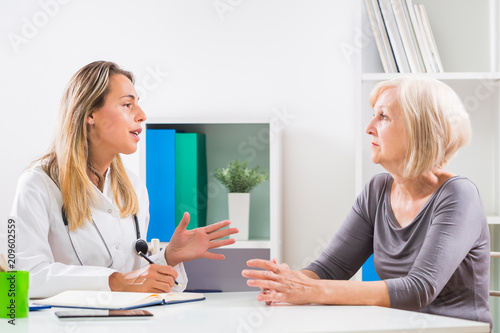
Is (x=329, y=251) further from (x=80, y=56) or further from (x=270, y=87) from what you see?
(x=80, y=56)

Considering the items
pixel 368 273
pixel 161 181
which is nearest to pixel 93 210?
pixel 161 181

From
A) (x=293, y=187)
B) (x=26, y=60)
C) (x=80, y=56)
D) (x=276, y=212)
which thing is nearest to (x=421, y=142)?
(x=276, y=212)

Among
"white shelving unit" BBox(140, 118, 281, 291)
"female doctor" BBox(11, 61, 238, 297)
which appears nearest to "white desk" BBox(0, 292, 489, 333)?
"female doctor" BBox(11, 61, 238, 297)

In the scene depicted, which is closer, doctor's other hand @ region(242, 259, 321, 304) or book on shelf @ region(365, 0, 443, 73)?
doctor's other hand @ region(242, 259, 321, 304)

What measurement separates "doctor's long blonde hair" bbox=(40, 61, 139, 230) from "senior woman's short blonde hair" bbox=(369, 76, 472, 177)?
3.21 feet

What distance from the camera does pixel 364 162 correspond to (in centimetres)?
269

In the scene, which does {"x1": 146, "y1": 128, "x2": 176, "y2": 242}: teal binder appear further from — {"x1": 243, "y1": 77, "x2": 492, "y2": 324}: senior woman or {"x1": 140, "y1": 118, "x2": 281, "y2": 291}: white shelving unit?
{"x1": 243, "y1": 77, "x2": 492, "y2": 324}: senior woman

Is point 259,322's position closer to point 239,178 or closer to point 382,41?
point 239,178

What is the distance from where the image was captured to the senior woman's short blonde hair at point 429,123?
1646mm

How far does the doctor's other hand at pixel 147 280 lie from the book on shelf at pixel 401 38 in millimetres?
1419

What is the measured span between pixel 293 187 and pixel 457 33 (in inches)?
42.7

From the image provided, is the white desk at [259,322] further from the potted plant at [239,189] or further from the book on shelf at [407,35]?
the book on shelf at [407,35]

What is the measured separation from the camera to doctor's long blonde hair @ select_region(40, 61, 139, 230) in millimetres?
1785

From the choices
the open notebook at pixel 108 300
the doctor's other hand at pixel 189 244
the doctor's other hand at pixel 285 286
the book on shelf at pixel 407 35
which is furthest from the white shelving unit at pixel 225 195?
the open notebook at pixel 108 300
